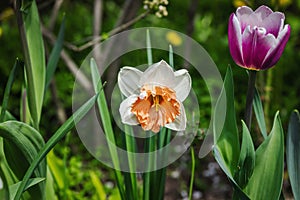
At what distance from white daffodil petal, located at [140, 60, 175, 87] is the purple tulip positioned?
0.13m

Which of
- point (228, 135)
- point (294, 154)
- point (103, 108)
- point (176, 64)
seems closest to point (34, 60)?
point (103, 108)

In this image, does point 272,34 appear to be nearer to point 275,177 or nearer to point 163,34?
point 275,177

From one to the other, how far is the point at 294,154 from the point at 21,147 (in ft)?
1.75

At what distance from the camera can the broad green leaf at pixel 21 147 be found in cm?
105

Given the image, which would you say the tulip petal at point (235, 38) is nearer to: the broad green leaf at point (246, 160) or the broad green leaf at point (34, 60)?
the broad green leaf at point (246, 160)

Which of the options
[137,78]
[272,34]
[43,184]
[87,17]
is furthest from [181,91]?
[87,17]

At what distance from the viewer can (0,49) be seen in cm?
283

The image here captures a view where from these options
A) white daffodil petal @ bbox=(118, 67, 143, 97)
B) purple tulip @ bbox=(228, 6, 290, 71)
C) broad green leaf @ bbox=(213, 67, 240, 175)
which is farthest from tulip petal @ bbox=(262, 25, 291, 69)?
white daffodil petal @ bbox=(118, 67, 143, 97)

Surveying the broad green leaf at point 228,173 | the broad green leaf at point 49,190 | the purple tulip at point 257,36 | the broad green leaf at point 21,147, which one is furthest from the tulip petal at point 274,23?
the broad green leaf at point 49,190

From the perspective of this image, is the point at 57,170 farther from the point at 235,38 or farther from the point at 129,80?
the point at 235,38

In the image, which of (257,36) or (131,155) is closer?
(257,36)

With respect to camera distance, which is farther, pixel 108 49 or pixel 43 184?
pixel 108 49

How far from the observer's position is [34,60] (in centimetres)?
127

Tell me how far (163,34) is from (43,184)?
5.92 ft
